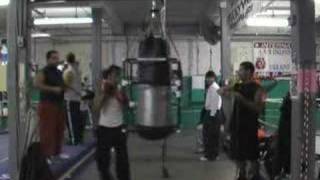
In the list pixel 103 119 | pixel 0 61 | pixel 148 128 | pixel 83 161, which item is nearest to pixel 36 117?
pixel 103 119

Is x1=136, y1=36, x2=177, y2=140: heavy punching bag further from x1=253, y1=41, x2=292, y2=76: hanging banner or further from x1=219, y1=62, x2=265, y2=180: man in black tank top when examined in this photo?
x1=253, y1=41, x2=292, y2=76: hanging banner

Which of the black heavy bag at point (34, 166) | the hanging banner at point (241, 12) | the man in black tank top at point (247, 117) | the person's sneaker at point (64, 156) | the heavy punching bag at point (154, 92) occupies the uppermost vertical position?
the hanging banner at point (241, 12)

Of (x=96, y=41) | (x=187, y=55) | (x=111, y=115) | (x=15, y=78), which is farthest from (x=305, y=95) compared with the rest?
(x=187, y=55)

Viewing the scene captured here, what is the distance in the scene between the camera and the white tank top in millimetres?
7543

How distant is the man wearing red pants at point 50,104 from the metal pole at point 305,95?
3289 mm

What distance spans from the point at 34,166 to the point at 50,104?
4.38ft

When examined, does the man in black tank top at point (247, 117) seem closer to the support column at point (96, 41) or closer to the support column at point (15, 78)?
the support column at point (15, 78)

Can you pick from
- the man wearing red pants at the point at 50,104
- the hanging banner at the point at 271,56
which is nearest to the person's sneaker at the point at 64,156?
the man wearing red pants at the point at 50,104

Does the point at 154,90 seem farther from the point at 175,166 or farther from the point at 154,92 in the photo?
the point at 175,166

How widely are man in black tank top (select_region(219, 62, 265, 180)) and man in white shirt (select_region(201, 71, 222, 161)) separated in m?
3.92

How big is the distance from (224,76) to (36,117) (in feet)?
18.9

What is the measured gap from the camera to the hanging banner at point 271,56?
25.0 m

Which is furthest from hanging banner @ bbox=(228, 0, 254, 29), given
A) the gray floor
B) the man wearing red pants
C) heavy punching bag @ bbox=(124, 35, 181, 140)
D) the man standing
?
heavy punching bag @ bbox=(124, 35, 181, 140)

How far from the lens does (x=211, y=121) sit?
12242mm
